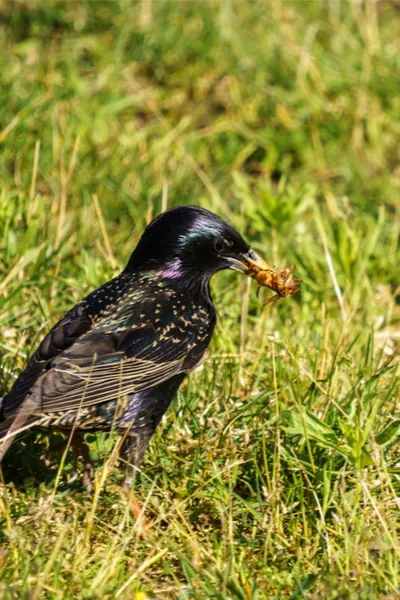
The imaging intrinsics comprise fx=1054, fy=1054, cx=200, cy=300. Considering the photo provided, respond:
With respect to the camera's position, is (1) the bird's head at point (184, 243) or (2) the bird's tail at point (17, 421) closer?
(2) the bird's tail at point (17, 421)

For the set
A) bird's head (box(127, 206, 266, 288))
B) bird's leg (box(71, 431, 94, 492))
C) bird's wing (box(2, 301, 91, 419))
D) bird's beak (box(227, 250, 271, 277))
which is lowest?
bird's leg (box(71, 431, 94, 492))

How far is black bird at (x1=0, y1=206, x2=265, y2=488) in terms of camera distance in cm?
369

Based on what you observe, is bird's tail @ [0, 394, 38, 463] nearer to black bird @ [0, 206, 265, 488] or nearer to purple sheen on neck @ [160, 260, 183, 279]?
black bird @ [0, 206, 265, 488]

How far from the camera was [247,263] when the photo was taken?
442 centimetres

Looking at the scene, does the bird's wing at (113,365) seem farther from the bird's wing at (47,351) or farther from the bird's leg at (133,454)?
the bird's leg at (133,454)

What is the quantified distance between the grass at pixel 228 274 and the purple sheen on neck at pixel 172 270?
1.53 feet

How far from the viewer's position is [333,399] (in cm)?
377

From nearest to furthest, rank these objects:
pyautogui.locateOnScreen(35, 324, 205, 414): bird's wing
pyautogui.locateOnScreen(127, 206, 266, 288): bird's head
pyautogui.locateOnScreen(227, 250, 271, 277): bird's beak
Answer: pyautogui.locateOnScreen(35, 324, 205, 414): bird's wing < pyautogui.locateOnScreen(127, 206, 266, 288): bird's head < pyautogui.locateOnScreen(227, 250, 271, 277): bird's beak

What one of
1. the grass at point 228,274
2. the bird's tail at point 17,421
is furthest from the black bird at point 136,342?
the grass at point 228,274

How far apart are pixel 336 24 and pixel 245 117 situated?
1.17 meters

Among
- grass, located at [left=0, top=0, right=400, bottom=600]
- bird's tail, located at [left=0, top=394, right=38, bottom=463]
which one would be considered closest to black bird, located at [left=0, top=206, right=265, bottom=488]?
bird's tail, located at [left=0, top=394, right=38, bottom=463]

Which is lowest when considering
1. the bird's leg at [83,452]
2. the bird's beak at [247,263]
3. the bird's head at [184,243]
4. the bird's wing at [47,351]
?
the bird's leg at [83,452]

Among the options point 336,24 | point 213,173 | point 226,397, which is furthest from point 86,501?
point 336,24

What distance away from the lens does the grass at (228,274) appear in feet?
11.2
